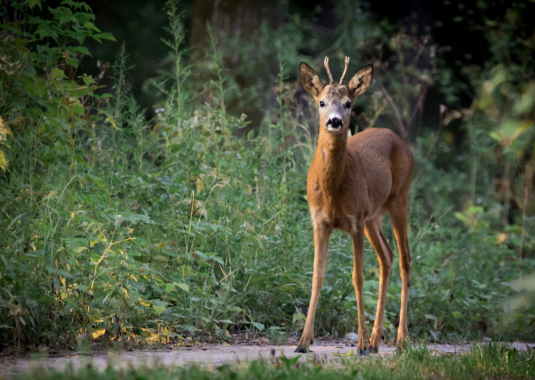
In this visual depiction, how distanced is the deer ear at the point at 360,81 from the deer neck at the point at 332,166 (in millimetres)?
478

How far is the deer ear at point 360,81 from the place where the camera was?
196 inches

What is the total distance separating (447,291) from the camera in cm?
656

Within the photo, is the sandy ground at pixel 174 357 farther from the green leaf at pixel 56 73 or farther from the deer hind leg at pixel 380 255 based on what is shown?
the green leaf at pixel 56 73

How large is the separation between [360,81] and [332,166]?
2.73 ft

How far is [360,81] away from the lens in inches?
197

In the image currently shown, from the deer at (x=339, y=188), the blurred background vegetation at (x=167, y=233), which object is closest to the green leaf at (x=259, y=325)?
the blurred background vegetation at (x=167, y=233)

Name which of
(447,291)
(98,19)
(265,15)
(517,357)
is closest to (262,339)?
(517,357)

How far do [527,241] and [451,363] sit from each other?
6.04 m

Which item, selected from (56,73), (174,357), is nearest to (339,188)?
(174,357)

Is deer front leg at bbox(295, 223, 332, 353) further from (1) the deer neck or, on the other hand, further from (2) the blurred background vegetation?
(2) the blurred background vegetation

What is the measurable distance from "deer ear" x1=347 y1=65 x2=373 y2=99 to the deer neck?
18.8 inches

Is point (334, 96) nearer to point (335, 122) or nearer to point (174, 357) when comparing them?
point (335, 122)

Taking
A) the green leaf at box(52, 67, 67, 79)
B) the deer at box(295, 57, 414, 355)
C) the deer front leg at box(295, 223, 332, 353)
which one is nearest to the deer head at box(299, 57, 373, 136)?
the deer at box(295, 57, 414, 355)

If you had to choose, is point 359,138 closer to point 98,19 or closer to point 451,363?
point 451,363
